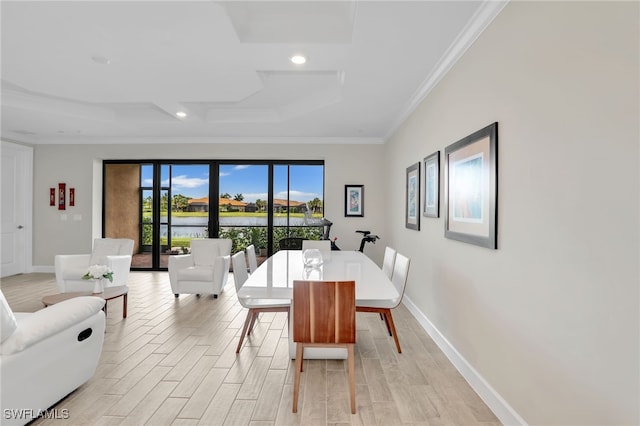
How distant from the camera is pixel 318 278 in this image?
2.49m

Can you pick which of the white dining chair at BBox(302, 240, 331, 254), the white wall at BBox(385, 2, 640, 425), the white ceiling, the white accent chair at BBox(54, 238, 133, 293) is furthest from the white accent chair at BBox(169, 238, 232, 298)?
the white wall at BBox(385, 2, 640, 425)

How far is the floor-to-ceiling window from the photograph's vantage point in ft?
20.5

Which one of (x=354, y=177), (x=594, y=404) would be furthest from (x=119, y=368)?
(x=354, y=177)

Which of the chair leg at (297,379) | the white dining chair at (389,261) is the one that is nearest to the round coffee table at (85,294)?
the chair leg at (297,379)

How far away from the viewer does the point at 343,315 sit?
6.55 ft

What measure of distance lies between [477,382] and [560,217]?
1368 millimetres

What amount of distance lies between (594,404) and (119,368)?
9.80 ft

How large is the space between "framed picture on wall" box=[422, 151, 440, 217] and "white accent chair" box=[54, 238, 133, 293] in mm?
3875

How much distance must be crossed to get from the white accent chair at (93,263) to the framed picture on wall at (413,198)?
381 cm

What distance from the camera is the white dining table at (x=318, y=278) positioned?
2121mm

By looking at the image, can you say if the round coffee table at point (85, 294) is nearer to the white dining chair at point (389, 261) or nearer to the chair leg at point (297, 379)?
the chair leg at point (297, 379)

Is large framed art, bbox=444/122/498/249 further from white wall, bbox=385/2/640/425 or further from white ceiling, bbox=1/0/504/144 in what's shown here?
white ceiling, bbox=1/0/504/144

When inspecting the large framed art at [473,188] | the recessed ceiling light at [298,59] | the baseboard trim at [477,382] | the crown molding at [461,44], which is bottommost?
the baseboard trim at [477,382]

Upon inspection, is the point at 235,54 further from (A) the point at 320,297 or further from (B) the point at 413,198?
(B) the point at 413,198
